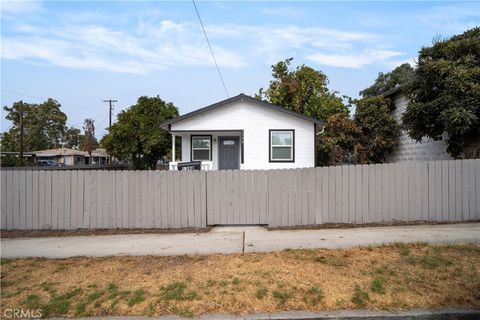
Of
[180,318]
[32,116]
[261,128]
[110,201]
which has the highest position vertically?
[32,116]

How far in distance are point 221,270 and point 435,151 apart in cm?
1261

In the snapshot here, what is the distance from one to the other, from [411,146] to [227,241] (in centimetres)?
1258

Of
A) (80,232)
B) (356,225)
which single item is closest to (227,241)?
(356,225)

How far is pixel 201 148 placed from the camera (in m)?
18.2

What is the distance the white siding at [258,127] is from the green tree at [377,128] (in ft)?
13.3

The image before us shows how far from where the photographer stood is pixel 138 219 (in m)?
10.3

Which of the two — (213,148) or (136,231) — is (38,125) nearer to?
(213,148)

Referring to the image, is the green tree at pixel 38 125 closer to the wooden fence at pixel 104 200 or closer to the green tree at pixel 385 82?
the green tree at pixel 385 82

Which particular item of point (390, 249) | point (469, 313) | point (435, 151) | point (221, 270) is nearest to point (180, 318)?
point (221, 270)

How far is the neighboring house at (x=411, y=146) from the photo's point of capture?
15.5 meters

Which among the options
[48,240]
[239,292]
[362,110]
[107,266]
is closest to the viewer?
[239,292]

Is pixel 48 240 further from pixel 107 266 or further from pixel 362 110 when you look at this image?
pixel 362 110

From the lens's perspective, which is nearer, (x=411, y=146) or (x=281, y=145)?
(x=281, y=145)

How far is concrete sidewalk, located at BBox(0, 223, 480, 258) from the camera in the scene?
798 cm
